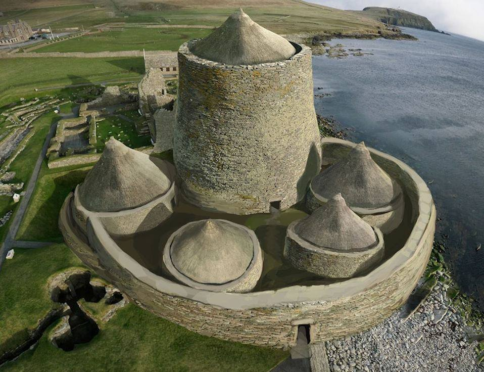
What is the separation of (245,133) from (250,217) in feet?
18.7

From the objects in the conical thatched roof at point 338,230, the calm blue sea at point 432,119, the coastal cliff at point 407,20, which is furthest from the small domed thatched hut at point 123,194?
the coastal cliff at point 407,20

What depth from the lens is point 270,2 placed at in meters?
148

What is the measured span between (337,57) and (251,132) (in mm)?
87718

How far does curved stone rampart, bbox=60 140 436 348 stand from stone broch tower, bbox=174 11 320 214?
647 cm

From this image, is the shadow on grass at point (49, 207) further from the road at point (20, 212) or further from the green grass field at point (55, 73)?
the green grass field at point (55, 73)

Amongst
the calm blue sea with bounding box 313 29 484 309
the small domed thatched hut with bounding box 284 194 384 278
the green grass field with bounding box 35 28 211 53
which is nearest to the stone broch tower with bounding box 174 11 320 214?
the small domed thatched hut with bounding box 284 194 384 278

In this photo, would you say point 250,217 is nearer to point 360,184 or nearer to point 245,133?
point 245,133

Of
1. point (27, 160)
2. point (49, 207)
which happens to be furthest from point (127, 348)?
point (27, 160)

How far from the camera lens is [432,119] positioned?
5481 cm

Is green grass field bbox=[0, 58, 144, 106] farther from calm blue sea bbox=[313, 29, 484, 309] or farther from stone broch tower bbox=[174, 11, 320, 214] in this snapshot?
stone broch tower bbox=[174, 11, 320, 214]

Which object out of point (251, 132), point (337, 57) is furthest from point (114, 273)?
point (337, 57)

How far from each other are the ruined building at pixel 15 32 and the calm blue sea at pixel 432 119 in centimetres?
8120

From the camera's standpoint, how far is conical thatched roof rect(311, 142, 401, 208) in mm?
19359

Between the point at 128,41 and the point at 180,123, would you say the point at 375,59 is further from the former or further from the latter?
the point at 180,123
